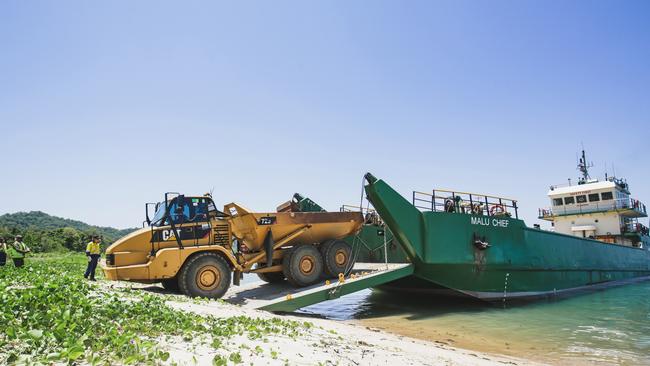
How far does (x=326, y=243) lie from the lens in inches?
450

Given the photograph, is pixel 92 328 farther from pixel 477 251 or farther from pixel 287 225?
pixel 477 251

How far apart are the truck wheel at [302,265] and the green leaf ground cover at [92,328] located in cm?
431

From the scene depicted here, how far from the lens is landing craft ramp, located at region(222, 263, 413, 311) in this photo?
930 cm

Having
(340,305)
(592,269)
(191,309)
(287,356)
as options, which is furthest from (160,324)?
(592,269)

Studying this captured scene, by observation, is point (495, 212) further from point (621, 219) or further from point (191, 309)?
point (621, 219)

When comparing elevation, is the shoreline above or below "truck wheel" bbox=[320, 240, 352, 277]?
below

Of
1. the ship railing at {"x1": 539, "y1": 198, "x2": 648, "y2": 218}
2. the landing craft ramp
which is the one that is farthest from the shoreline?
the ship railing at {"x1": 539, "y1": 198, "x2": 648, "y2": 218}

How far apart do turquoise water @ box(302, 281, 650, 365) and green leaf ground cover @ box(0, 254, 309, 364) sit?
14.0 ft

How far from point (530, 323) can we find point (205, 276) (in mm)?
7728

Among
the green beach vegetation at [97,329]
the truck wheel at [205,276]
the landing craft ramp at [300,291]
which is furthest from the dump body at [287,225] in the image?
the green beach vegetation at [97,329]

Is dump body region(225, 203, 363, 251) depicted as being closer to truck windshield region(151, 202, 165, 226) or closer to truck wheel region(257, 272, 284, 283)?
truck windshield region(151, 202, 165, 226)

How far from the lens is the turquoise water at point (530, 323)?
737cm

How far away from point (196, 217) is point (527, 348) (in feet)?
25.0

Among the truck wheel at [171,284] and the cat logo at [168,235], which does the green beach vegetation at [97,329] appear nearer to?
the cat logo at [168,235]
